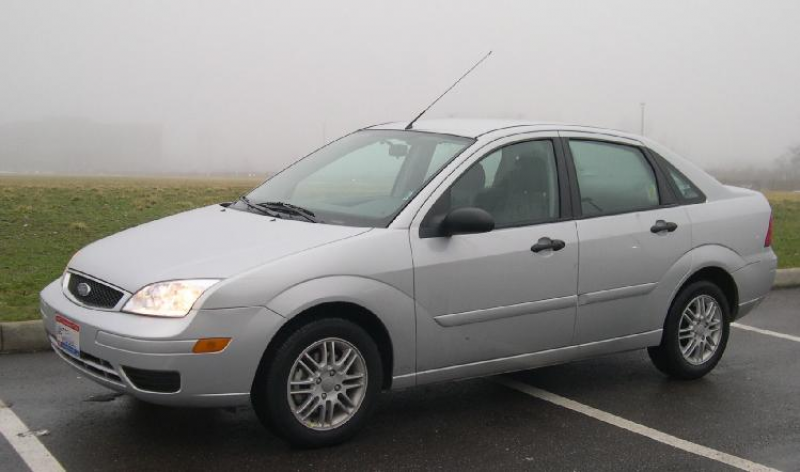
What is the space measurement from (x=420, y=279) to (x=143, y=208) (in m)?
15.2

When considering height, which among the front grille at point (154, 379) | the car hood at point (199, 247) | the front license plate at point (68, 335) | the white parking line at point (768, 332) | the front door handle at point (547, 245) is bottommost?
the white parking line at point (768, 332)

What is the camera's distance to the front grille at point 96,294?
15.2 ft

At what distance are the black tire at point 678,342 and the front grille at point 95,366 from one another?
3572mm

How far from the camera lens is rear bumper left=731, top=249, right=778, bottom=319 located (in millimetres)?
6578

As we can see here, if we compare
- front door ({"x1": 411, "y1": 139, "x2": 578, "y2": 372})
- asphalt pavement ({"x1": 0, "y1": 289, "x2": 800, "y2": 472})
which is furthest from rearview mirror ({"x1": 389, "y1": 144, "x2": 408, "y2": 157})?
asphalt pavement ({"x1": 0, "y1": 289, "x2": 800, "y2": 472})

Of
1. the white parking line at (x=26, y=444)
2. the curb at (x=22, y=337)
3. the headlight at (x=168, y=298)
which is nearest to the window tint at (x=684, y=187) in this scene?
the headlight at (x=168, y=298)

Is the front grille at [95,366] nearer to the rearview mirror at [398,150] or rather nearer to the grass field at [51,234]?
the rearview mirror at [398,150]

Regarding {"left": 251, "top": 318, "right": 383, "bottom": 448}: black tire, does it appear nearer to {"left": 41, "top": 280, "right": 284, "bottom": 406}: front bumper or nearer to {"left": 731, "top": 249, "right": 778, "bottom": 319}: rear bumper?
{"left": 41, "top": 280, "right": 284, "bottom": 406}: front bumper

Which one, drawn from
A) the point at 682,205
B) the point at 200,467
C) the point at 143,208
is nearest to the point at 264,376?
the point at 200,467

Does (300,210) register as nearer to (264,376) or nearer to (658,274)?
(264,376)

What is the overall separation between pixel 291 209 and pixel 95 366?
141cm

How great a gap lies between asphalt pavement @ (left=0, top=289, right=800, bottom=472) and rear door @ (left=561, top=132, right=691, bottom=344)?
53 centimetres

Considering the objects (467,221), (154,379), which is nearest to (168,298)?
(154,379)

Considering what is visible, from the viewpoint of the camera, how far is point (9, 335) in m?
6.71
